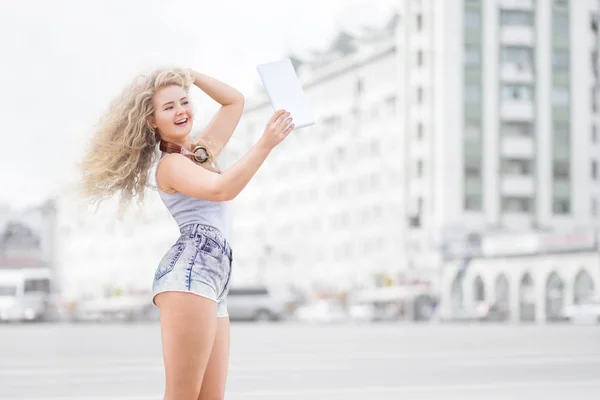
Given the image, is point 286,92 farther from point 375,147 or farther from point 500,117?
point 375,147

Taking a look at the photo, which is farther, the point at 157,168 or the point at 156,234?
the point at 156,234

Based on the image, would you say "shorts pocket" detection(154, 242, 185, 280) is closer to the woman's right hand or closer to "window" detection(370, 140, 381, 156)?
the woman's right hand

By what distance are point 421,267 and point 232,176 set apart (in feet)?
265

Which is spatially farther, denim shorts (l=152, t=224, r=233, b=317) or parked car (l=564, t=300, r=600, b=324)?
parked car (l=564, t=300, r=600, b=324)

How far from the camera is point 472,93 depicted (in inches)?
3371

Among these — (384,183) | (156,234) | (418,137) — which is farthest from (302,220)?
(156,234)

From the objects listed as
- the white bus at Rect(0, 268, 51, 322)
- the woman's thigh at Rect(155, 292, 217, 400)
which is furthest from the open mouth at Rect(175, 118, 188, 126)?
the white bus at Rect(0, 268, 51, 322)

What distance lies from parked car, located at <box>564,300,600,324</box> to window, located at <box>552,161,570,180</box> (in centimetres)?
2450

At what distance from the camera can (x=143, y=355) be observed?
864 inches

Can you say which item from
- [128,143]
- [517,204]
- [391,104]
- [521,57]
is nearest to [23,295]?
[517,204]

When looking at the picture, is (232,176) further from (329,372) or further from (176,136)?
(329,372)

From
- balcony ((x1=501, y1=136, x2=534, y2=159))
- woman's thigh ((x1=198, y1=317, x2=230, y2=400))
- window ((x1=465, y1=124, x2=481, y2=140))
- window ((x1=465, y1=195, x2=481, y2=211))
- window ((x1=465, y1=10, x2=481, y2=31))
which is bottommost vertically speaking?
woman's thigh ((x1=198, y1=317, x2=230, y2=400))

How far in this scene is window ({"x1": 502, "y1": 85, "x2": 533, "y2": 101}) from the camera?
8638 cm

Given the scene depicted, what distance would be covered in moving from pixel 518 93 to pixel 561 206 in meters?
8.30
